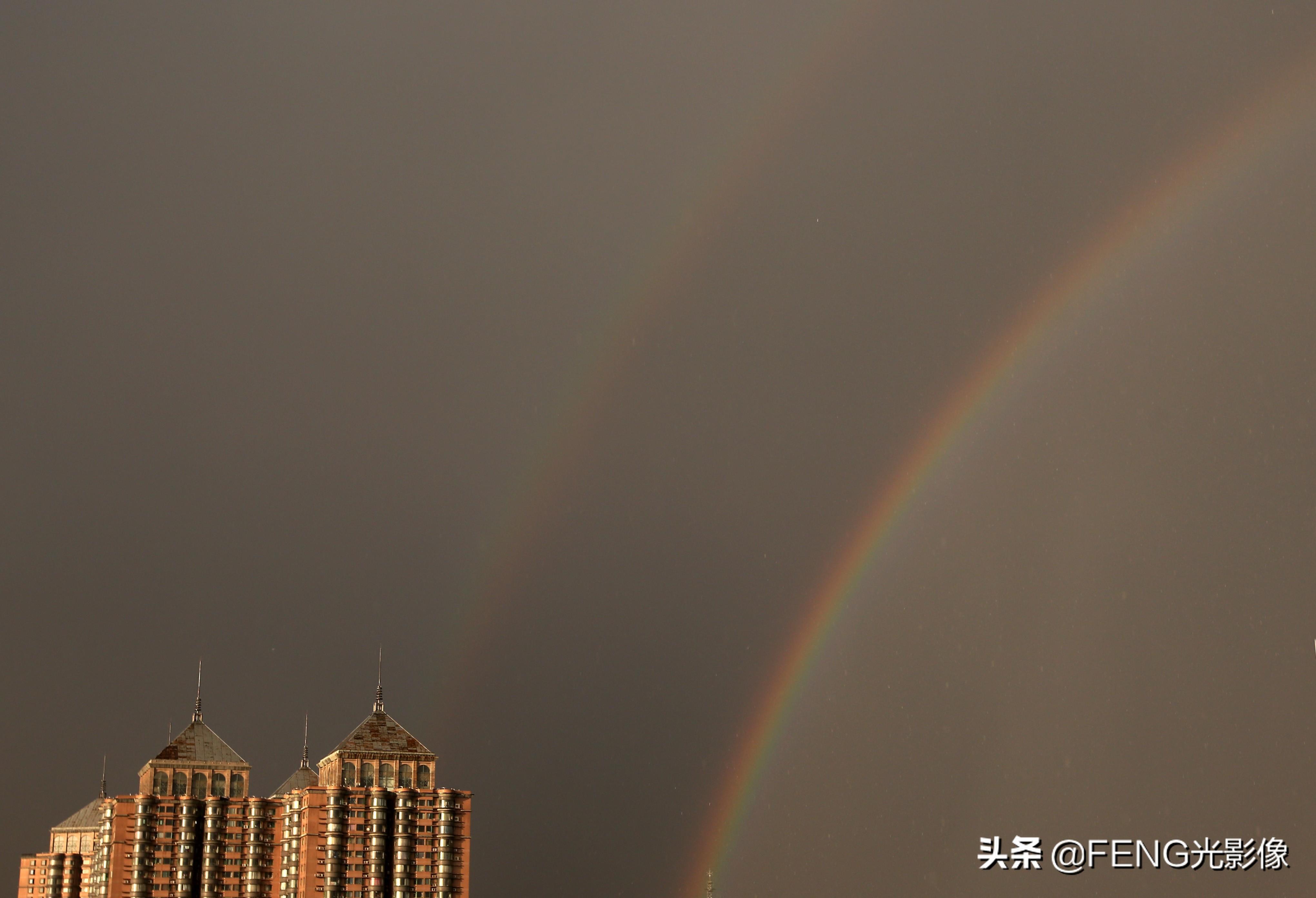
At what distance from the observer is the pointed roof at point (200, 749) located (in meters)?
149

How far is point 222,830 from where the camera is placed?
145m

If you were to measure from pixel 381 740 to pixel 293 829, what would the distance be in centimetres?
1087

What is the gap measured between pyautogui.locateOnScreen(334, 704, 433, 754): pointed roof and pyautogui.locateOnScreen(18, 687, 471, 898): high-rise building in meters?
0.09

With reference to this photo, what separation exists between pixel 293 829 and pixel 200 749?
15701 mm

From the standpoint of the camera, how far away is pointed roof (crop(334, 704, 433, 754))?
140 metres

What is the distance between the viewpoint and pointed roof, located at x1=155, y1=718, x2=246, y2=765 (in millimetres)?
148625

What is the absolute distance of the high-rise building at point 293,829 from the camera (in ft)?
446

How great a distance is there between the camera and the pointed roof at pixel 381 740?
461 feet

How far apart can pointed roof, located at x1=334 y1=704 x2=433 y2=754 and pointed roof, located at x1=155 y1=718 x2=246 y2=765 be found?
15630mm

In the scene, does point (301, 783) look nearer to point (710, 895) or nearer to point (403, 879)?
point (403, 879)

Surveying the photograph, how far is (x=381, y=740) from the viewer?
5566 inches

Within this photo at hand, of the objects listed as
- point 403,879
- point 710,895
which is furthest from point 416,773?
point 710,895

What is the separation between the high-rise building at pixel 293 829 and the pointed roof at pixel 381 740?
0.30 ft

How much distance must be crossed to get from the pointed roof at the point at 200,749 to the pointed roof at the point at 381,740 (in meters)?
15.6
